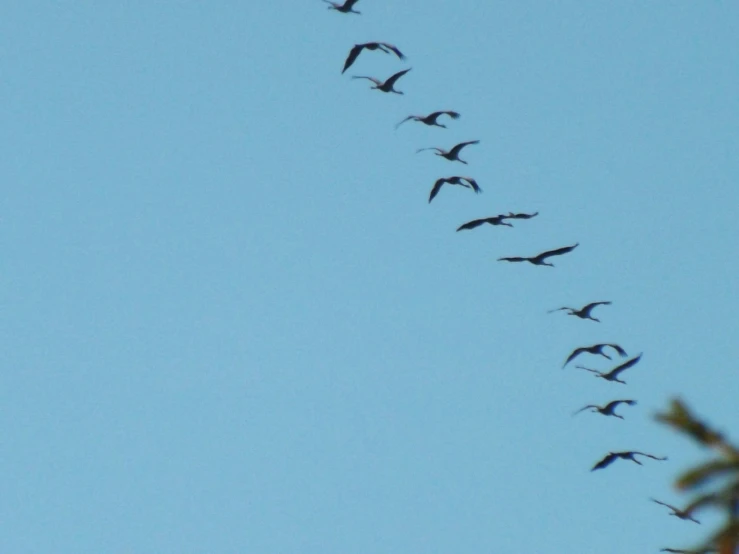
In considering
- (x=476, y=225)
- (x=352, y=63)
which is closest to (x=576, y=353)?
(x=476, y=225)

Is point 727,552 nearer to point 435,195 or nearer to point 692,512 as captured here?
point 692,512

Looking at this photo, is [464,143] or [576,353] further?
[576,353]

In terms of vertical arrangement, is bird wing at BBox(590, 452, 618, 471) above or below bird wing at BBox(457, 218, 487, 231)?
below

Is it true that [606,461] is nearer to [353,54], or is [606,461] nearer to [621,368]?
[621,368]

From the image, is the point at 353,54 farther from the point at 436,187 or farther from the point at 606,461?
the point at 606,461

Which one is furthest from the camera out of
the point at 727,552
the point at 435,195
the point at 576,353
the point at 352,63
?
the point at 576,353

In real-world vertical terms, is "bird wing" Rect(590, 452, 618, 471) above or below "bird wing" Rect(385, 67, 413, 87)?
below

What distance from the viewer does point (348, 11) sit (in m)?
51.2

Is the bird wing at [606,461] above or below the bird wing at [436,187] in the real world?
below

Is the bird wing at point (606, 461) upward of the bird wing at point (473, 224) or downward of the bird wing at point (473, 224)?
downward

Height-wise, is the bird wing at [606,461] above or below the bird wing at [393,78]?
below

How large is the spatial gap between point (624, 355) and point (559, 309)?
255 centimetres

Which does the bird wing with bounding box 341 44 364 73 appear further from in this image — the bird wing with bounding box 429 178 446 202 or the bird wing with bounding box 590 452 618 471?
the bird wing with bounding box 590 452 618 471

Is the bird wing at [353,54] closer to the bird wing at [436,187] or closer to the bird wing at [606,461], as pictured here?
the bird wing at [436,187]
